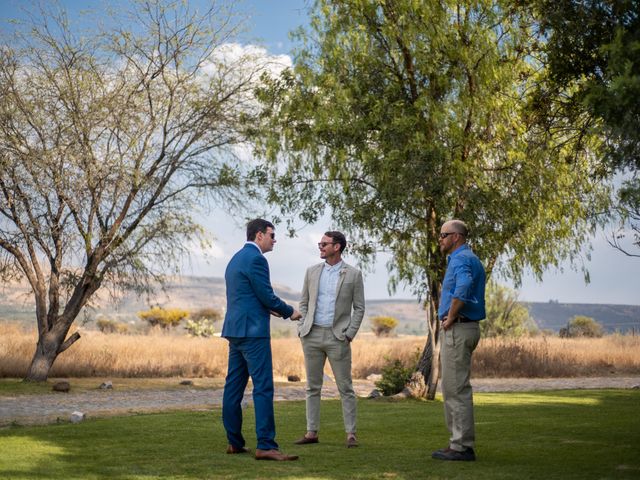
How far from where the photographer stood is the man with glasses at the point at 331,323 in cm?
906

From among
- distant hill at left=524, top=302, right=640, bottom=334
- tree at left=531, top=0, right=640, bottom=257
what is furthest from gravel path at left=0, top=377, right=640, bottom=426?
distant hill at left=524, top=302, right=640, bottom=334

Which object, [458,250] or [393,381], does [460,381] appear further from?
[393,381]

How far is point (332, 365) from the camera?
9109mm

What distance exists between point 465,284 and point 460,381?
0.89m

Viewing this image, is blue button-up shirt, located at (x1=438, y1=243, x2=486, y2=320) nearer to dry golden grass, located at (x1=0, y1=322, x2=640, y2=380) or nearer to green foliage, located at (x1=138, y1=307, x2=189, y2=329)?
dry golden grass, located at (x1=0, y1=322, x2=640, y2=380)

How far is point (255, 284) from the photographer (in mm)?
8078

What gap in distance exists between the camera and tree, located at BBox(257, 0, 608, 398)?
52.2ft

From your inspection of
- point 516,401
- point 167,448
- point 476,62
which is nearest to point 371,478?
point 167,448

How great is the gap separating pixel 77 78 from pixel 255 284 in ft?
43.0

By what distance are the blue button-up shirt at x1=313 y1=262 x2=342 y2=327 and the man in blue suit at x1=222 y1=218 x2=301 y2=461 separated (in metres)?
0.79

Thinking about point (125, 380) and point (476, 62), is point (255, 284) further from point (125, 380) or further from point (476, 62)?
point (125, 380)

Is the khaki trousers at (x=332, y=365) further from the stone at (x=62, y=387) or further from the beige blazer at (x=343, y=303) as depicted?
the stone at (x=62, y=387)

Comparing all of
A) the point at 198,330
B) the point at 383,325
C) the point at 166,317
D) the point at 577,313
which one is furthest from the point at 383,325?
the point at 577,313

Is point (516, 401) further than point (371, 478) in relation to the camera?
Yes
